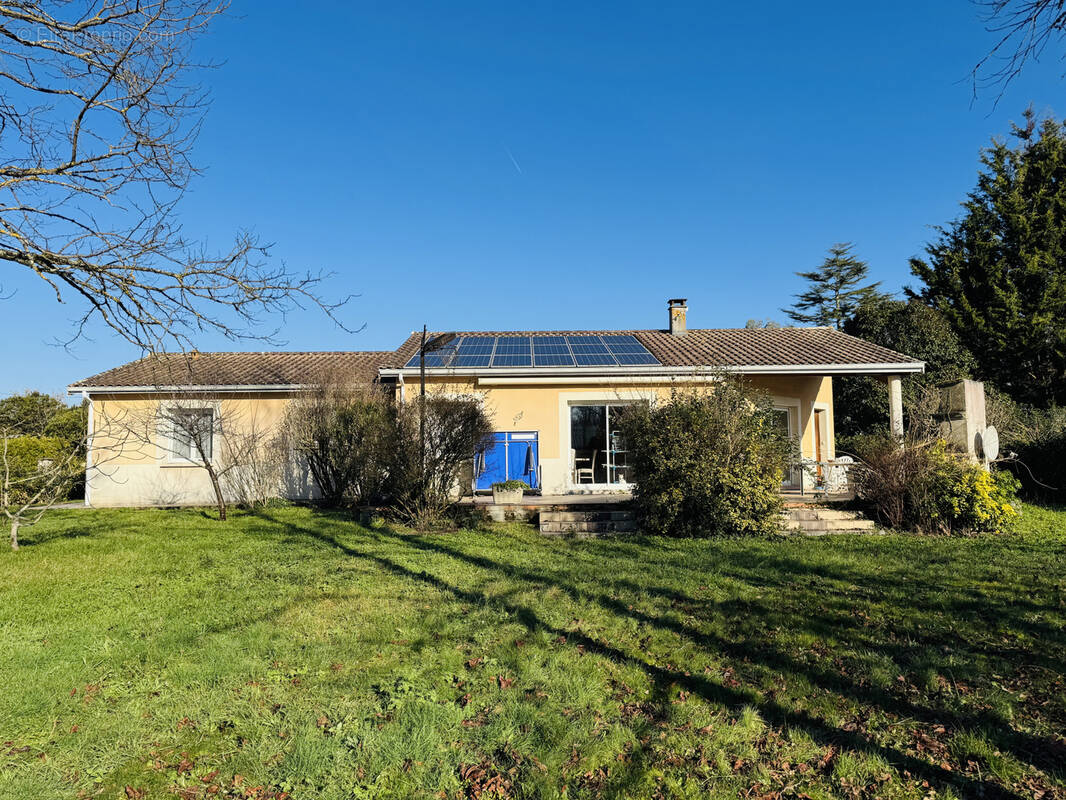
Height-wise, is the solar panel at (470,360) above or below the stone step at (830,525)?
above

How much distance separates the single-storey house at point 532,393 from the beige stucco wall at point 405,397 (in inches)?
1.1

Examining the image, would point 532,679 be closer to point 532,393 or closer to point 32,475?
point 32,475

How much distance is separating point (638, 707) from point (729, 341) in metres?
15.9

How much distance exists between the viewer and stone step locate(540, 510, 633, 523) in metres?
11.9

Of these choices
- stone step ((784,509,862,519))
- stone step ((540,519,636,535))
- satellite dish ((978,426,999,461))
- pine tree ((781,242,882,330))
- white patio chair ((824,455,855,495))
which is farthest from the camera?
pine tree ((781,242,882,330))

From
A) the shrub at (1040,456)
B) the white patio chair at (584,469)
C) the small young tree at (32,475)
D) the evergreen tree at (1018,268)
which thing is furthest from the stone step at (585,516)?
the evergreen tree at (1018,268)

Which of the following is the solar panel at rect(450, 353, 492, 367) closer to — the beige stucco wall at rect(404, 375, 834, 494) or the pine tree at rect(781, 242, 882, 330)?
the beige stucco wall at rect(404, 375, 834, 494)

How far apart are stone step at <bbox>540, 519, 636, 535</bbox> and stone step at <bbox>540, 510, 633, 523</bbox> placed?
16cm

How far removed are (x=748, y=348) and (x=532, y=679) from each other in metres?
15.0

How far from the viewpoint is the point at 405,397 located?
1518cm

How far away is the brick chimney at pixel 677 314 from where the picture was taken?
20.7 meters

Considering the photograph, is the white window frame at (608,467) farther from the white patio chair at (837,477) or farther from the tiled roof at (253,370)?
the tiled roof at (253,370)

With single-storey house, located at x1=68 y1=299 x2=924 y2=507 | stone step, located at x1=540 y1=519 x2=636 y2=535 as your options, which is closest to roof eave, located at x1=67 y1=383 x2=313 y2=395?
single-storey house, located at x1=68 y1=299 x2=924 y2=507

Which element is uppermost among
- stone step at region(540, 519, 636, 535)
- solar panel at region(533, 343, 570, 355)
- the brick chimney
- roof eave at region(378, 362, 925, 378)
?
the brick chimney
